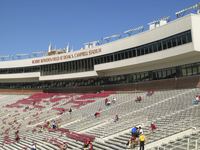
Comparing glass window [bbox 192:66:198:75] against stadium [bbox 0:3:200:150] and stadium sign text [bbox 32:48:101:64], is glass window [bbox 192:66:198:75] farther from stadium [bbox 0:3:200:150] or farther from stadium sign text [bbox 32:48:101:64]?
stadium sign text [bbox 32:48:101:64]

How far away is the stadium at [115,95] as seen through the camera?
23672mm

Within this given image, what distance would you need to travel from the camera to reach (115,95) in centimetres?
4400

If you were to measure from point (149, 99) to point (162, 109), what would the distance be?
6254mm

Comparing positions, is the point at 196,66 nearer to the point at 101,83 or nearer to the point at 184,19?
the point at 184,19

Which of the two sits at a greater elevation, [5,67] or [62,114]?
[5,67]

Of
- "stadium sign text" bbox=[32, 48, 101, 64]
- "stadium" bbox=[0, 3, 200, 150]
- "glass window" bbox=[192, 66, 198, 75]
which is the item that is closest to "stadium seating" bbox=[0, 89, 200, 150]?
"stadium" bbox=[0, 3, 200, 150]

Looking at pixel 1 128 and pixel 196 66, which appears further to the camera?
pixel 1 128

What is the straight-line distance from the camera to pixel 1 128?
38.8 meters

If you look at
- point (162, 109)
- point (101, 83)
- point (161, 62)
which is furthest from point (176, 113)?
point (101, 83)

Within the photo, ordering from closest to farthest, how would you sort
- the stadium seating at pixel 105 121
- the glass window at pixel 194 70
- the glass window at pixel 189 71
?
1. the stadium seating at pixel 105 121
2. the glass window at pixel 194 70
3. the glass window at pixel 189 71

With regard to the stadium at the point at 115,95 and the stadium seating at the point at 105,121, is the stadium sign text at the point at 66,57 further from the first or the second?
the stadium seating at the point at 105,121

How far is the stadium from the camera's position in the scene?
932 inches

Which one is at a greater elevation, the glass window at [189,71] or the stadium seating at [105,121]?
the glass window at [189,71]

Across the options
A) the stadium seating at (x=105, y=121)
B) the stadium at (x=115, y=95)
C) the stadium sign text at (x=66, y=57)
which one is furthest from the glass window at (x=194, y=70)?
the stadium sign text at (x=66, y=57)
